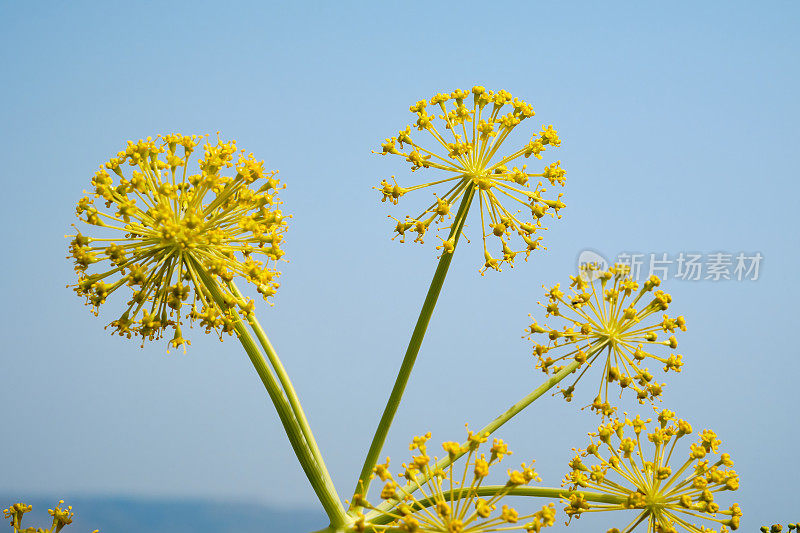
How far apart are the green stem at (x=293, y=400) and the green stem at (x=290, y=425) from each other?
60 mm

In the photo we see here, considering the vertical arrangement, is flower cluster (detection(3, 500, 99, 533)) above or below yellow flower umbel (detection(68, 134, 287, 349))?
below

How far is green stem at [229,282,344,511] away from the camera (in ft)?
26.0

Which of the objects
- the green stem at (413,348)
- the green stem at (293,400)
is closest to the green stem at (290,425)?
the green stem at (293,400)

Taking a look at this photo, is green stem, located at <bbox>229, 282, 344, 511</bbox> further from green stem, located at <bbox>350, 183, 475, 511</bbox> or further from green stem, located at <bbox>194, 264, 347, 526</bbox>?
green stem, located at <bbox>350, 183, 475, 511</bbox>

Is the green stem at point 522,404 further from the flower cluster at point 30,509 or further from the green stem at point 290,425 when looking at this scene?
the flower cluster at point 30,509

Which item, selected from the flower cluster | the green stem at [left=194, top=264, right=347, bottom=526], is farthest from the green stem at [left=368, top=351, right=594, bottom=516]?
the flower cluster

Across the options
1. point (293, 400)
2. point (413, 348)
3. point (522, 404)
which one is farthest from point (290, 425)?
point (522, 404)

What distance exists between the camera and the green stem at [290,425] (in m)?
7.73

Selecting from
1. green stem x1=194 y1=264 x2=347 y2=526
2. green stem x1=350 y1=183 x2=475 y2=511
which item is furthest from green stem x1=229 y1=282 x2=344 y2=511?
green stem x1=350 y1=183 x2=475 y2=511

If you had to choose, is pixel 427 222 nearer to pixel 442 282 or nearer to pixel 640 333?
pixel 442 282

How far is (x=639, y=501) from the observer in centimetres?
768

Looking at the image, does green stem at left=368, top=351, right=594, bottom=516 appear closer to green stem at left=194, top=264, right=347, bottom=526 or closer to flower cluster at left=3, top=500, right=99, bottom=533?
green stem at left=194, top=264, right=347, bottom=526

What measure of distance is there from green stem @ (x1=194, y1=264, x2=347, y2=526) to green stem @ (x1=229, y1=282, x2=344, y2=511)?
60 millimetres

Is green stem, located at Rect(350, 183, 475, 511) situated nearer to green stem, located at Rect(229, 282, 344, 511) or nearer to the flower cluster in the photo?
green stem, located at Rect(229, 282, 344, 511)
